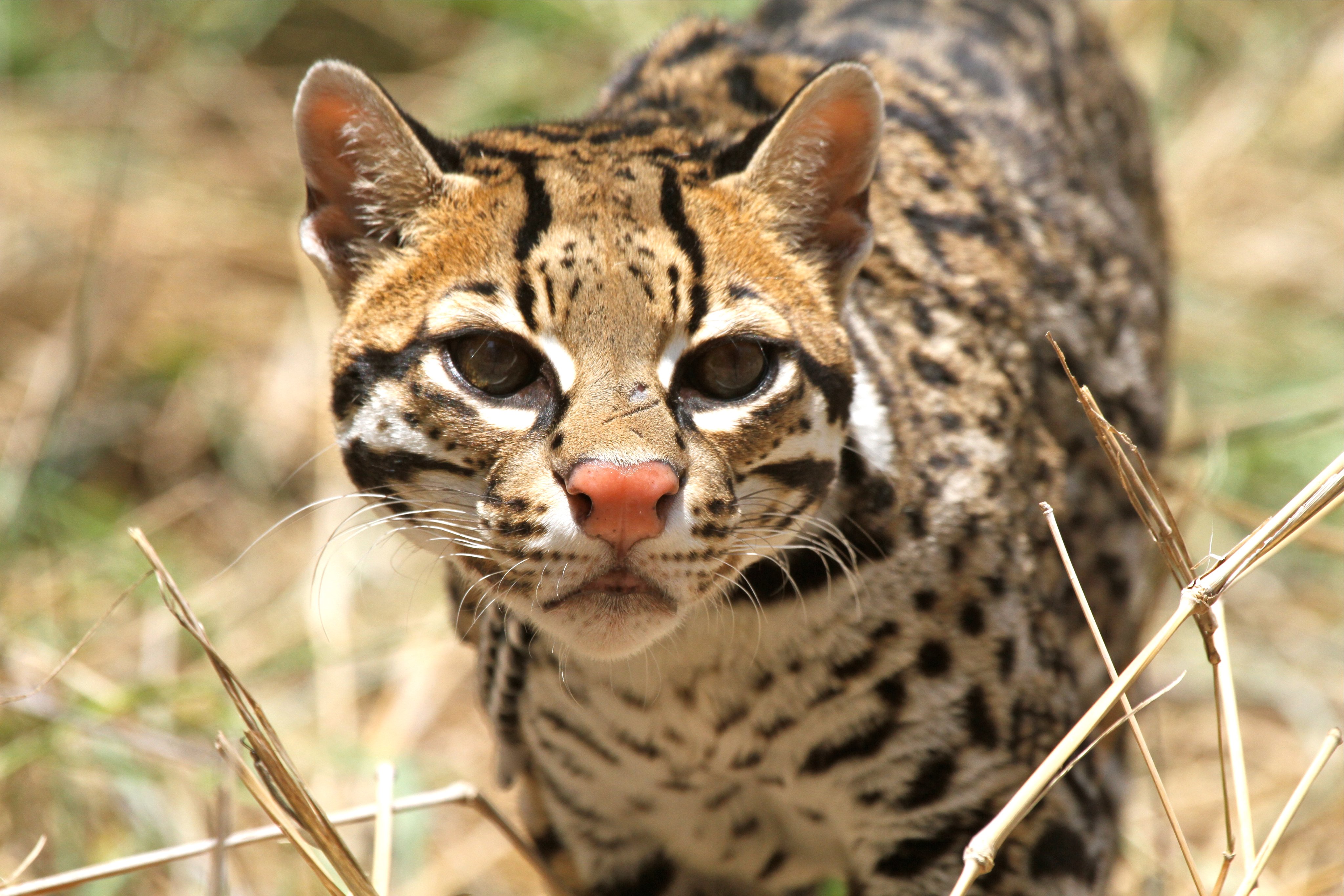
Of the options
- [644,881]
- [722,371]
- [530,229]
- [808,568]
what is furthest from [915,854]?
[530,229]

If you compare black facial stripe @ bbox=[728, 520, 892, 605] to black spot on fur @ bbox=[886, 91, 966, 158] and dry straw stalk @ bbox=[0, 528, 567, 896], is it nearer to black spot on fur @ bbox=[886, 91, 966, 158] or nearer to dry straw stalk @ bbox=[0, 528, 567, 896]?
dry straw stalk @ bbox=[0, 528, 567, 896]

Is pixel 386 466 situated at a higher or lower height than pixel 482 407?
lower

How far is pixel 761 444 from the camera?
2.69 meters

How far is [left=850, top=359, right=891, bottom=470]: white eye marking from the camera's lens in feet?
9.89

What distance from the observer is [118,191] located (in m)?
6.02

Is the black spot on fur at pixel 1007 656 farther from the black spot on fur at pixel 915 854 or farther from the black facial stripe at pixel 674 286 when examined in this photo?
the black facial stripe at pixel 674 286

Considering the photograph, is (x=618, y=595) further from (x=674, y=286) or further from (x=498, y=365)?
(x=674, y=286)

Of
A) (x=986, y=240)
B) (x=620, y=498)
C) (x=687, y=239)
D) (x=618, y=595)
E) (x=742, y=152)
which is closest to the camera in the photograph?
(x=620, y=498)

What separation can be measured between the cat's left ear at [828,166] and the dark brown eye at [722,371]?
37cm

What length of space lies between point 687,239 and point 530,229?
0.30 metres

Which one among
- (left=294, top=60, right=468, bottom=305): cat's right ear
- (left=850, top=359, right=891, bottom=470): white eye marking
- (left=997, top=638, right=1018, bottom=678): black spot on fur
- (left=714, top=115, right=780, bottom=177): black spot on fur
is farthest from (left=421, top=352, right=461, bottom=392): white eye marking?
(left=997, top=638, right=1018, bottom=678): black spot on fur

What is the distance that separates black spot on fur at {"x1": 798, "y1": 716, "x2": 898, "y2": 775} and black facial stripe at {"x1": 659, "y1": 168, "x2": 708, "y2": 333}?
99cm

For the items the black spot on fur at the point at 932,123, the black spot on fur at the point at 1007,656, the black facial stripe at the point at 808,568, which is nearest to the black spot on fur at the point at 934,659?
the black spot on fur at the point at 1007,656

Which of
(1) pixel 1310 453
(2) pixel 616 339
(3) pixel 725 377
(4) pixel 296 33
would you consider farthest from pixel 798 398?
(4) pixel 296 33
